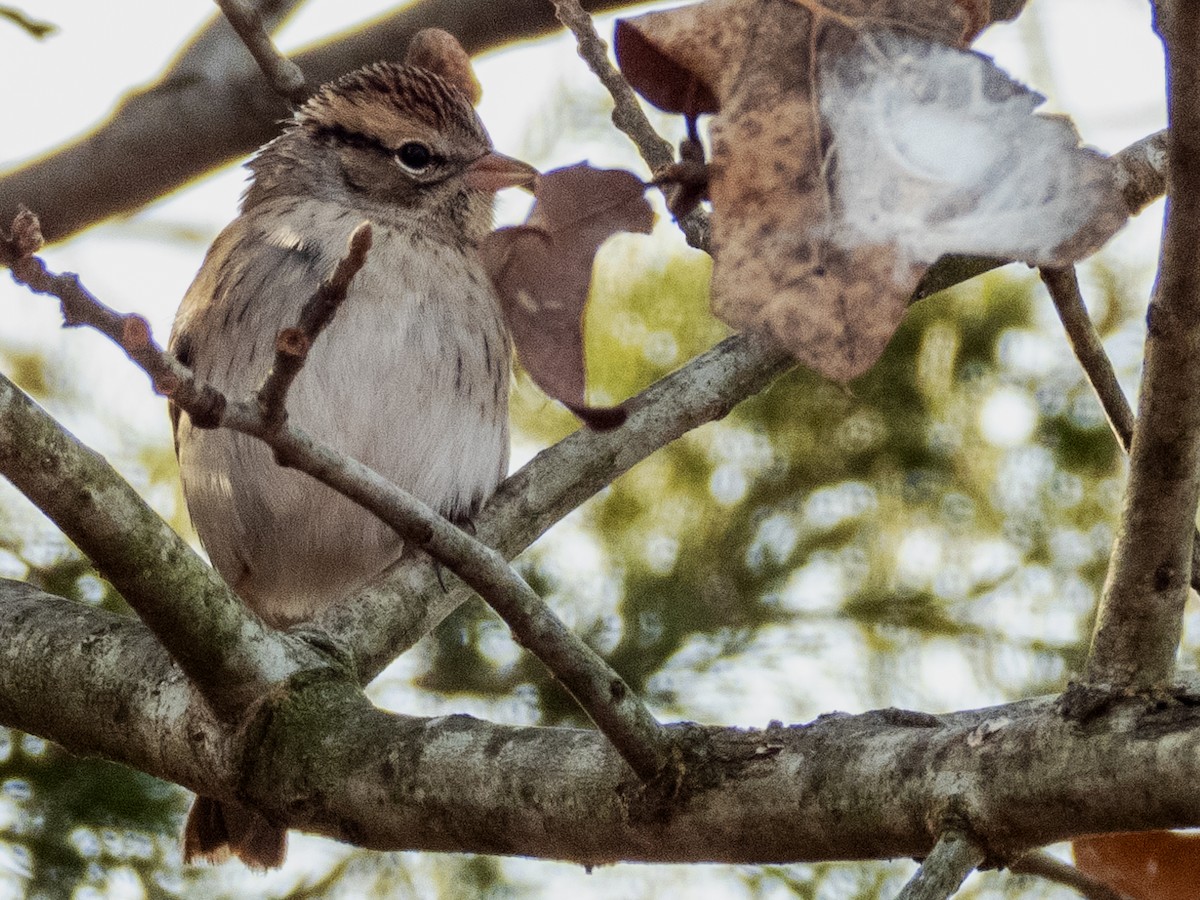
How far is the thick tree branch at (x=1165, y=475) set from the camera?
137 centimetres

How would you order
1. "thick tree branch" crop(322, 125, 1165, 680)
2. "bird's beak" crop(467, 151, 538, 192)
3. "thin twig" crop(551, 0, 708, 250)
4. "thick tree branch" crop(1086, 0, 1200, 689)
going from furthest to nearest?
"bird's beak" crop(467, 151, 538, 192) → "thick tree branch" crop(322, 125, 1165, 680) → "thin twig" crop(551, 0, 708, 250) → "thick tree branch" crop(1086, 0, 1200, 689)

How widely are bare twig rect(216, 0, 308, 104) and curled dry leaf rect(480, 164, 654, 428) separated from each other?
1493mm

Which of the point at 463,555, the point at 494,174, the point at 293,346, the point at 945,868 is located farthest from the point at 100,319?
the point at 494,174

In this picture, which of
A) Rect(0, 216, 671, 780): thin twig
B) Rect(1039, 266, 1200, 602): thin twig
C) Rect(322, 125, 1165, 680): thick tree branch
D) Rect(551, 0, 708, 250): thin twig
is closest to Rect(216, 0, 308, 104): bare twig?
Rect(551, 0, 708, 250): thin twig

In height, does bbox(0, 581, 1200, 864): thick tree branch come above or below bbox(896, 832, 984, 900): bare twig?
above

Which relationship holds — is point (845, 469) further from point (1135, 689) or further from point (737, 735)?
point (1135, 689)

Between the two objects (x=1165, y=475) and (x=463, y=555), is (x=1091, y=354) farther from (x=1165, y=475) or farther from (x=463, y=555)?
(x=463, y=555)

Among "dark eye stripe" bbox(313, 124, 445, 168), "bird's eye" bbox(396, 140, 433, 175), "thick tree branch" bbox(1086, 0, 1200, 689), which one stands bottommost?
"thick tree branch" bbox(1086, 0, 1200, 689)

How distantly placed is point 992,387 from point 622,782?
251 centimetres

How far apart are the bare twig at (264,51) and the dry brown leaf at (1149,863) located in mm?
2027

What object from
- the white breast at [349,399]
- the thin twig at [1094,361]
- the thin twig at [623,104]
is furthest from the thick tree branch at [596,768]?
the white breast at [349,399]

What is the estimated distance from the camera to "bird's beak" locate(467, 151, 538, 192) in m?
4.16

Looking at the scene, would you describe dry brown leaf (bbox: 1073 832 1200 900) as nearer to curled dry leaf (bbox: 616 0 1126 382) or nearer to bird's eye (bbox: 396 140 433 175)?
curled dry leaf (bbox: 616 0 1126 382)

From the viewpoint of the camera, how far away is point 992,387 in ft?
13.7
